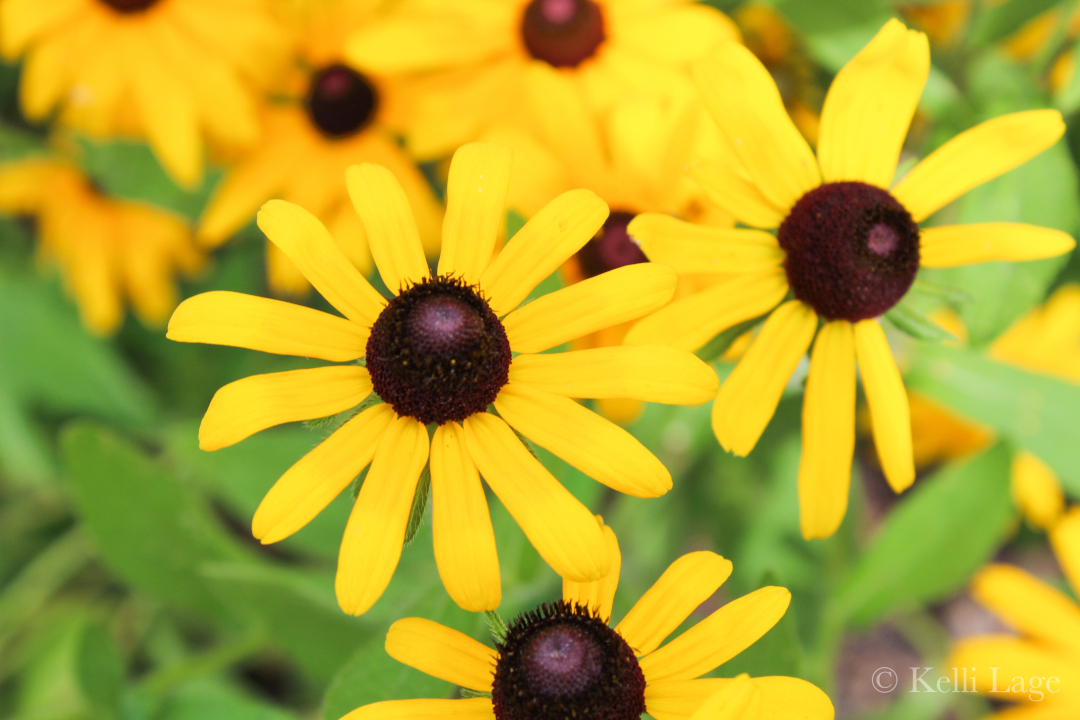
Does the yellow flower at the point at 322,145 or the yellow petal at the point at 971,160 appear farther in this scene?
the yellow flower at the point at 322,145

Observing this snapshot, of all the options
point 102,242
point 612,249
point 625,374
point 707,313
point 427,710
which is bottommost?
point 427,710

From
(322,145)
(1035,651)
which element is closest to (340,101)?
(322,145)

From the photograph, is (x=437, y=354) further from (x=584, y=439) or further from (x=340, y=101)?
(x=340, y=101)

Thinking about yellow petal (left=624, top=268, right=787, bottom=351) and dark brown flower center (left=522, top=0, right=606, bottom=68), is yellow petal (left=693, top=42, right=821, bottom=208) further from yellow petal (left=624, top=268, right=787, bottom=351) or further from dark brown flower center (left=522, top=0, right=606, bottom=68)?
dark brown flower center (left=522, top=0, right=606, bottom=68)

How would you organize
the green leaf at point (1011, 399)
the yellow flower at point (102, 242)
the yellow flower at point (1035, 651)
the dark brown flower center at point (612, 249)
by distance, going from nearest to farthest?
the dark brown flower center at point (612, 249), the green leaf at point (1011, 399), the yellow flower at point (1035, 651), the yellow flower at point (102, 242)

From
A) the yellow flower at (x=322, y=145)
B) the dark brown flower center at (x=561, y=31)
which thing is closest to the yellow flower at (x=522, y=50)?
the dark brown flower center at (x=561, y=31)

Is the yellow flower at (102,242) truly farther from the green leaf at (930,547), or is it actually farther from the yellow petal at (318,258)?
the green leaf at (930,547)

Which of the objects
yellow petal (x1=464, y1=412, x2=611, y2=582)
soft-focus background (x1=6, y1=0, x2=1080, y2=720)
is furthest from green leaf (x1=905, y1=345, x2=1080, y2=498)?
yellow petal (x1=464, y1=412, x2=611, y2=582)
